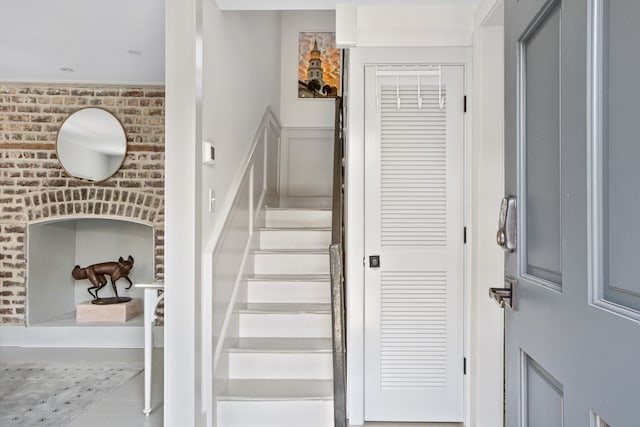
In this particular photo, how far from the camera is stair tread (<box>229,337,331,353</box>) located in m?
2.68

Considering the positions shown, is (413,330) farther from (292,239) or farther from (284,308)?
(292,239)

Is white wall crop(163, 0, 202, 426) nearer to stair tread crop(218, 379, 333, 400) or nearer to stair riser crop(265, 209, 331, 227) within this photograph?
stair tread crop(218, 379, 333, 400)

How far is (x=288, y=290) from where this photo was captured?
10.5 feet

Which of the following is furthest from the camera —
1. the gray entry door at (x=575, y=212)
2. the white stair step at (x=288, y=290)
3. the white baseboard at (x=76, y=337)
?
the white baseboard at (x=76, y=337)

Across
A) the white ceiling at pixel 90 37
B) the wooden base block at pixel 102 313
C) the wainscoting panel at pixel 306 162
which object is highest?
the white ceiling at pixel 90 37

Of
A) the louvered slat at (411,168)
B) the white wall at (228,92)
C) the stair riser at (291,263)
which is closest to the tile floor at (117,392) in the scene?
the stair riser at (291,263)

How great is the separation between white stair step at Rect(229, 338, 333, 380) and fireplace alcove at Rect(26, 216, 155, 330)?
1966mm

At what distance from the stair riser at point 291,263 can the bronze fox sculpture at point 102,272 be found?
1789 mm

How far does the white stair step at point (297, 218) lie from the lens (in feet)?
13.3

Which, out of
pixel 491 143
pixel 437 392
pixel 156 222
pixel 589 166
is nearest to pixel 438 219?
pixel 491 143

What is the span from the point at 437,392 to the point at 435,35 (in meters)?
2.14

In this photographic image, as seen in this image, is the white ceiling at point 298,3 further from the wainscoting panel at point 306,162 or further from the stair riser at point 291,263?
the wainscoting panel at point 306,162

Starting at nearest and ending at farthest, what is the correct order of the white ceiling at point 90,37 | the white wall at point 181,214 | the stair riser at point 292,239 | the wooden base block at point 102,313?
the white wall at point 181,214 → the white ceiling at point 90,37 → the stair riser at point 292,239 → the wooden base block at point 102,313

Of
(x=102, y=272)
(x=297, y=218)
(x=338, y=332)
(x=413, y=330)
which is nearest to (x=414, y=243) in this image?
(x=413, y=330)
